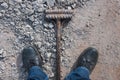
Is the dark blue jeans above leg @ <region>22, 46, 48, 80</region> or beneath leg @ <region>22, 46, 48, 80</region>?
beneath

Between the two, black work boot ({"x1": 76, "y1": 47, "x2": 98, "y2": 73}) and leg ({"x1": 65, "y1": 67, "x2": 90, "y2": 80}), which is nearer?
leg ({"x1": 65, "y1": 67, "x2": 90, "y2": 80})

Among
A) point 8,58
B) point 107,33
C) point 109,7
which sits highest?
point 109,7

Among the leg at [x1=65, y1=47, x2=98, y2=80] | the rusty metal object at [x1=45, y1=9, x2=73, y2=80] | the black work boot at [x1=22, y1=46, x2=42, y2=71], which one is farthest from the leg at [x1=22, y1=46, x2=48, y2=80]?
the leg at [x1=65, y1=47, x2=98, y2=80]

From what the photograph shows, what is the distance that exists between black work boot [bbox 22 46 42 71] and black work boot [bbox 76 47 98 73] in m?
0.34

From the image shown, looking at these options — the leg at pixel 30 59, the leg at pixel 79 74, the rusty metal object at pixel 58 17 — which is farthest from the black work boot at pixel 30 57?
the leg at pixel 79 74

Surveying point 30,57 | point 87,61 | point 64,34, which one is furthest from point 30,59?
point 87,61

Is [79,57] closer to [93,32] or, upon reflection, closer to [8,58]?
[93,32]

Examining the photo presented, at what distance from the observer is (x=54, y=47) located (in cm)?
304

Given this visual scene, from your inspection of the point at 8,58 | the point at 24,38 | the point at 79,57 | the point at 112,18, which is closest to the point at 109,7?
the point at 112,18

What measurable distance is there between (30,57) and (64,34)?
335 mm

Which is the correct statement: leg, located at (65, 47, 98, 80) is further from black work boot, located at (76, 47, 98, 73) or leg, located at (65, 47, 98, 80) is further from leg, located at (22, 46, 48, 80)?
leg, located at (22, 46, 48, 80)

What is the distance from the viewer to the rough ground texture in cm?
304

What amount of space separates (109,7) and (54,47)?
1.81 feet

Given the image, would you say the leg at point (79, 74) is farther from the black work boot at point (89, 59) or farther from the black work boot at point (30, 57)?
the black work boot at point (30, 57)
